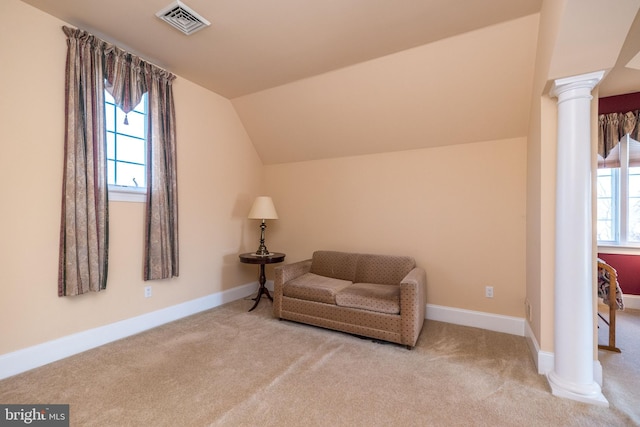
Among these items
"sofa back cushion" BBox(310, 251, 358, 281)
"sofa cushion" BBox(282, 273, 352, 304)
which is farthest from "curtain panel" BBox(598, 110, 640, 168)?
"sofa cushion" BBox(282, 273, 352, 304)

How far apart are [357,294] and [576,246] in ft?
5.41

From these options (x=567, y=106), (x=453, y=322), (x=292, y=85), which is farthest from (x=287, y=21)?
(x=453, y=322)

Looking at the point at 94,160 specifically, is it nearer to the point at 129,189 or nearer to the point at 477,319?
the point at 129,189

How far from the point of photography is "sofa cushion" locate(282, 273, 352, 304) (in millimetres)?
2773

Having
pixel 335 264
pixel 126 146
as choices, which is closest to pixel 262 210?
pixel 335 264

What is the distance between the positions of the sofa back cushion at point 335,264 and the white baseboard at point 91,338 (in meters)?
1.33

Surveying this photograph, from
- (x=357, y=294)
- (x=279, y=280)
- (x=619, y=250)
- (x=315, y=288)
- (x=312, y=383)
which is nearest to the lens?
(x=312, y=383)

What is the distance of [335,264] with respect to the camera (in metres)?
3.37

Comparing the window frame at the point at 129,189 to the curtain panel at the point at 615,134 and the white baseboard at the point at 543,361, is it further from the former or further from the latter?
the curtain panel at the point at 615,134

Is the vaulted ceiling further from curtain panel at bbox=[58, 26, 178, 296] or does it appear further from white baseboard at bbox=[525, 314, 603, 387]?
white baseboard at bbox=[525, 314, 603, 387]

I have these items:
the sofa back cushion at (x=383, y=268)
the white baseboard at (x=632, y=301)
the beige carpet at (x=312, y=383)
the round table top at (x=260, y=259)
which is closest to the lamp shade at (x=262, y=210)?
the round table top at (x=260, y=259)

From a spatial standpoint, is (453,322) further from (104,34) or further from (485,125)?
(104,34)

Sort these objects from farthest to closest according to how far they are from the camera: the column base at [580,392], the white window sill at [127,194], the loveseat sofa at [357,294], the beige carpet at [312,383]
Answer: the white window sill at [127,194]
the loveseat sofa at [357,294]
the column base at [580,392]
the beige carpet at [312,383]

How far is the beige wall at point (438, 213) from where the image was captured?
2.81 metres
